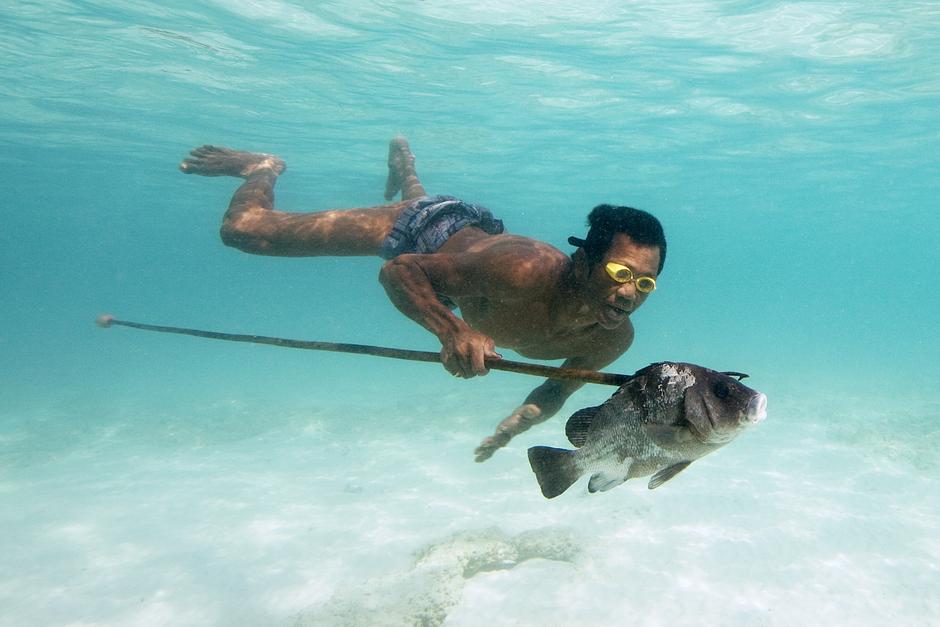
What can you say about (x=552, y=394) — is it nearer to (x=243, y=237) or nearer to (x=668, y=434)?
(x=668, y=434)

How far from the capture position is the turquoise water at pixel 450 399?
8406 mm

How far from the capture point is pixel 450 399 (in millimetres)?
21938

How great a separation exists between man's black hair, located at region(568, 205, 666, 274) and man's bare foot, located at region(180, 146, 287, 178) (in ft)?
18.2

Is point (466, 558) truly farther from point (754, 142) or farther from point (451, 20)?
point (754, 142)

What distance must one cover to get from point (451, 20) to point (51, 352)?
58528mm

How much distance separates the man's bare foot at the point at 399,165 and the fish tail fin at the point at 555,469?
7.25 meters

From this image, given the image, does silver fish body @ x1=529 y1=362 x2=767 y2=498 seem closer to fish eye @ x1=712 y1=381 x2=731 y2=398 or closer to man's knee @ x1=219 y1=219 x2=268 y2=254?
fish eye @ x1=712 y1=381 x2=731 y2=398

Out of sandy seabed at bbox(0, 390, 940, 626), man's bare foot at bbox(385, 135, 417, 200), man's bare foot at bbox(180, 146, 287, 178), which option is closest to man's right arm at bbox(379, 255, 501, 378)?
man's bare foot at bbox(180, 146, 287, 178)

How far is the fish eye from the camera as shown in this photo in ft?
5.42

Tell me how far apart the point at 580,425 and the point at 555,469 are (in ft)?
0.68

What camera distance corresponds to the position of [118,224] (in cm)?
6312

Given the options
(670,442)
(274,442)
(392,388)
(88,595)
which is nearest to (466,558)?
(88,595)

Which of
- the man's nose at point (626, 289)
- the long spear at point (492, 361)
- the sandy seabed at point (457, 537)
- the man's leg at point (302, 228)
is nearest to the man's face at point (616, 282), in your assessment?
the man's nose at point (626, 289)

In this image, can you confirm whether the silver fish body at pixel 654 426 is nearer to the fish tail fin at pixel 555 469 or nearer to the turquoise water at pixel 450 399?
the fish tail fin at pixel 555 469
